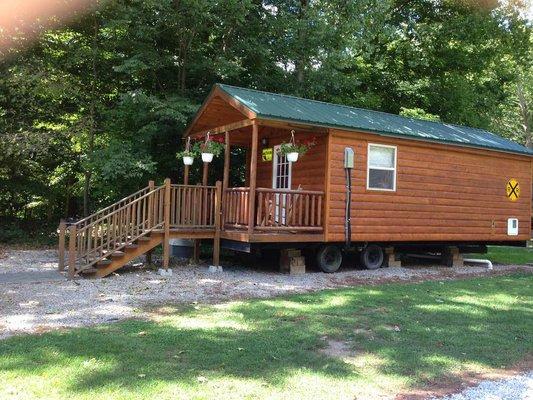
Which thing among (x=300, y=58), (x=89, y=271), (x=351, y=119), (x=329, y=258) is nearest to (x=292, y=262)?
(x=329, y=258)

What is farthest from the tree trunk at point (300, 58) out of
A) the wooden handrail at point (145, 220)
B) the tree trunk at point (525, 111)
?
the tree trunk at point (525, 111)

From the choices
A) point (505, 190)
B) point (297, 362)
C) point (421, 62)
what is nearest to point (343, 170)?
point (505, 190)

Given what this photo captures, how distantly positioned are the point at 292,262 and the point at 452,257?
493 centimetres

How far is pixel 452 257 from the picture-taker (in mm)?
13148

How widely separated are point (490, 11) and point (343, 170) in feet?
55.4

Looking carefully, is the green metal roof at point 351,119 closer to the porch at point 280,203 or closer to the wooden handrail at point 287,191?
the porch at point 280,203

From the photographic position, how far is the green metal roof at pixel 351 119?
1005 cm

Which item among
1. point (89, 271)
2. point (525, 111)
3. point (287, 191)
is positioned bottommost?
point (89, 271)

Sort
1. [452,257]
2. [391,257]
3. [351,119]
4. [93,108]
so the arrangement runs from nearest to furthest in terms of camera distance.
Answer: [351,119] < [391,257] < [452,257] < [93,108]

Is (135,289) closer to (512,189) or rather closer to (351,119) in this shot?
(351,119)

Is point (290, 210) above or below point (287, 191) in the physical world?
below

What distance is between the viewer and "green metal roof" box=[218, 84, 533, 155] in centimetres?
1005

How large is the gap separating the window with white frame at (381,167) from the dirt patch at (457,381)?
6781 mm

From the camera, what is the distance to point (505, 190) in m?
13.5
